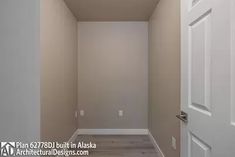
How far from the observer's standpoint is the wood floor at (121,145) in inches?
118

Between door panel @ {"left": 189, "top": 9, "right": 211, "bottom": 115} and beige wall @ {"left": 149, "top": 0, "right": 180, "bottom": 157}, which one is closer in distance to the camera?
door panel @ {"left": 189, "top": 9, "right": 211, "bottom": 115}

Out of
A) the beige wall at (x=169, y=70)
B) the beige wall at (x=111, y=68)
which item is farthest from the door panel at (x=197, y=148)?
the beige wall at (x=111, y=68)

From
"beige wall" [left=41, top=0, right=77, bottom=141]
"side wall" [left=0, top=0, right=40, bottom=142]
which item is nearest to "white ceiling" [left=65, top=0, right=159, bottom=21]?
"beige wall" [left=41, top=0, right=77, bottom=141]

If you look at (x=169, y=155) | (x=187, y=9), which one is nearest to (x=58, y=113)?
(x=169, y=155)

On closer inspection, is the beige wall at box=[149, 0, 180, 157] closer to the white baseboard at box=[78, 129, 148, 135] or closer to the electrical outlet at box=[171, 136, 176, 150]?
the electrical outlet at box=[171, 136, 176, 150]

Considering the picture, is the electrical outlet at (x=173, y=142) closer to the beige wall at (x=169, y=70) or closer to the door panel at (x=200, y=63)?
the beige wall at (x=169, y=70)

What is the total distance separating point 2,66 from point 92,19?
2.28 m

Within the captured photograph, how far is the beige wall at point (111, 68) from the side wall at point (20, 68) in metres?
2.08

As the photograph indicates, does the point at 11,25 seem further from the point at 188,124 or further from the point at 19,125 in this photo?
the point at 188,124

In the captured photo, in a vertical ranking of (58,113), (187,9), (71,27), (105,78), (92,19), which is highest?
(92,19)

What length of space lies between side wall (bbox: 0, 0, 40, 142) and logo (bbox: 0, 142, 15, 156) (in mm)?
76

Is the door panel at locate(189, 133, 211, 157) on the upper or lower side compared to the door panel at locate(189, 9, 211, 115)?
lower

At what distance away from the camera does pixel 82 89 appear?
13.4 feet

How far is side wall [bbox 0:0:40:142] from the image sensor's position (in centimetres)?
197
